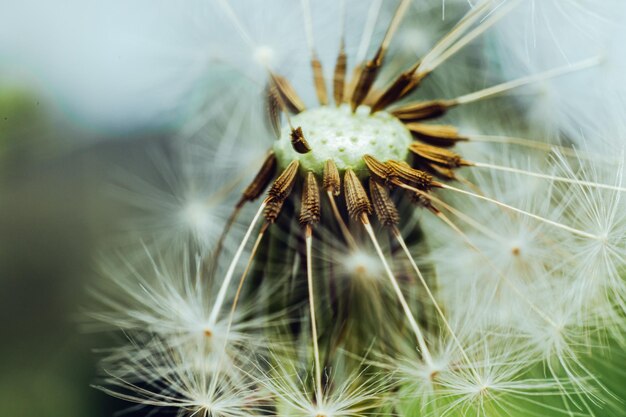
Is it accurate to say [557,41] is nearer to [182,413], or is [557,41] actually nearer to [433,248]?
[433,248]

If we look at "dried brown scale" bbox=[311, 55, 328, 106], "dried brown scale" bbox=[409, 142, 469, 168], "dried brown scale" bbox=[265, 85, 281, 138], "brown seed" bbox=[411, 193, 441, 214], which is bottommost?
"brown seed" bbox=[411, 193, 441, 214]

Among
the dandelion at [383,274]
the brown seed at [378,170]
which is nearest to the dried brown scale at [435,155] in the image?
the dandelion at [383,274]

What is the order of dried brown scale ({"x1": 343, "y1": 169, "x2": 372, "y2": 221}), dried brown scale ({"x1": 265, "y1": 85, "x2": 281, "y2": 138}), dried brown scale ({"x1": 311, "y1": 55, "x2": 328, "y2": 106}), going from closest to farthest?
dried brown scale ({"x1": 343, "y1": 169, "x2": 372, "y2": 221})
dried brown scale ({"x1": 265, "y1": 85, "x2": 281, "y2": 138})
dried brown scale ({"x1": 311, "y1": 55, "x2": 328, "y2": 106})

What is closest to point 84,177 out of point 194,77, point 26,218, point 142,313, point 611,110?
point 26,218

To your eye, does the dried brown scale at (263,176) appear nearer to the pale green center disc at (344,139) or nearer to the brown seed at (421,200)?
the pale green center disc at (344,139)

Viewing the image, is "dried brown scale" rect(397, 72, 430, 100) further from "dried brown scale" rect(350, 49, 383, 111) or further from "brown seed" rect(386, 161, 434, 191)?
"brown seed" rect(386, 161, 434, 191)

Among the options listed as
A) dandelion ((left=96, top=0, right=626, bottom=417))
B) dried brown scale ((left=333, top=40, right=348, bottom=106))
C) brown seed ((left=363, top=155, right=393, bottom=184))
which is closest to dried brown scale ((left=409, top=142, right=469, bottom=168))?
dandelion ((left=96, top=0, right=626, bottom=417))

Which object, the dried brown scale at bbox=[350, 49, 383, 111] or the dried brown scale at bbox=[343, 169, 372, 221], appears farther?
the dried brown scale at bbox=[350, 49, 383, 111]

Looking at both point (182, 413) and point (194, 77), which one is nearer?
point (182, 413)
